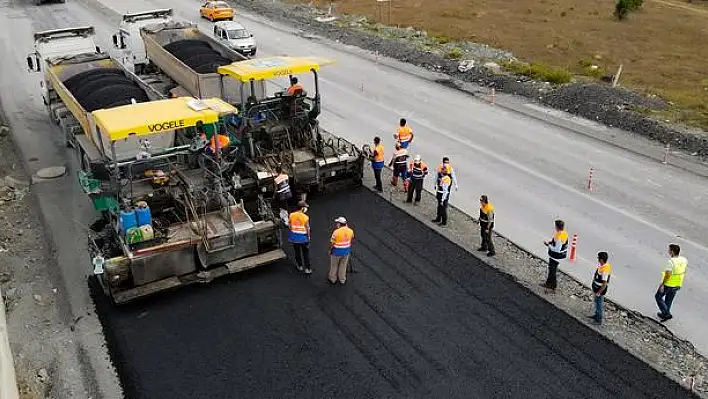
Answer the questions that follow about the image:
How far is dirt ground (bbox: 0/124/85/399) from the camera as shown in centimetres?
927

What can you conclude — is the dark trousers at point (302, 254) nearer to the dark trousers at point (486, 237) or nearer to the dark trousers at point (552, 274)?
the dark trousers at point (486, 237)

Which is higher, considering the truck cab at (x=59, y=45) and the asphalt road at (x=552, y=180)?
the truck cab at (x=59, y=45)

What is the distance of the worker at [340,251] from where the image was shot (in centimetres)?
1091

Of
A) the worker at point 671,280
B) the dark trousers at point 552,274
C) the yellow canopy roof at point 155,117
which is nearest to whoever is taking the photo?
the worker at point 671,280

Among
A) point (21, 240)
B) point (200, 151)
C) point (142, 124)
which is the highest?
point (142, 124)

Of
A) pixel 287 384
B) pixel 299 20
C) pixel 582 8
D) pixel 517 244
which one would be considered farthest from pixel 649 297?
pixel 582 8

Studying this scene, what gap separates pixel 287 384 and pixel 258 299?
7.53ft

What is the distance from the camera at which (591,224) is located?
13805 mm

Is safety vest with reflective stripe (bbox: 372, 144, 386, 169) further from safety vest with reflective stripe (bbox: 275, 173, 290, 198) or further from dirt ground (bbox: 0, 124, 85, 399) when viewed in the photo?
dirt ground (bbox: 0, 124, 85, 399)

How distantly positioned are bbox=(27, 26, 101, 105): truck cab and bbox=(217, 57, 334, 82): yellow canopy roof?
7.22m

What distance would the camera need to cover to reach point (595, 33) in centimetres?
3691

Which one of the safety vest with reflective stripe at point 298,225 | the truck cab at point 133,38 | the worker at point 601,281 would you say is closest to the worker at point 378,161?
the safety vest with reflective stripe at point 298,225

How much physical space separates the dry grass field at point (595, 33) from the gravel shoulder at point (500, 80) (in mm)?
1338

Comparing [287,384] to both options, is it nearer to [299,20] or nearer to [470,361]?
[470,361]
